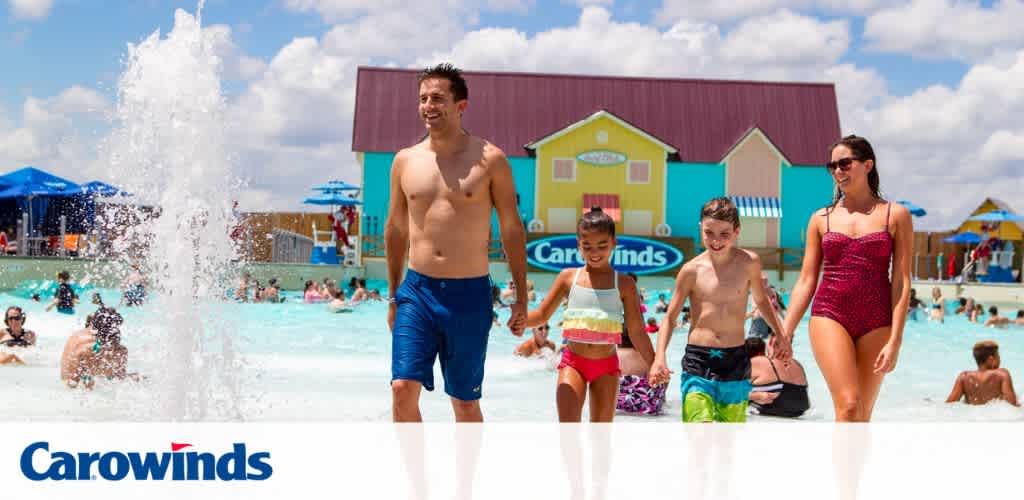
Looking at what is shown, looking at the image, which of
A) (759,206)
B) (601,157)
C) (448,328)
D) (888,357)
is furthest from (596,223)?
(759,206)

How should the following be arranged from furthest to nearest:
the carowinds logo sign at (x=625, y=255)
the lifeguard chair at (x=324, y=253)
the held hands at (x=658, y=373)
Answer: the carowinds logo sign at (x=625, y=255) → the lifeguard chair at (x=324, y=253) → the held hands at (x=658, y=373)


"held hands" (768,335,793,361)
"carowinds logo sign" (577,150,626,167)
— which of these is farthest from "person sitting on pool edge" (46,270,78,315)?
"carowinds logo sign" (577,150,626,167)

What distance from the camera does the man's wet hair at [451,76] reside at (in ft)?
15.4

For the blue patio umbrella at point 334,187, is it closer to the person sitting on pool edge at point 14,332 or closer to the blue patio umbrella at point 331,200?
the blue patio umbrella at point 331,200

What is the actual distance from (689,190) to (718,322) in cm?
3021

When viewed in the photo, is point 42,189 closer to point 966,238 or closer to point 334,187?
point 334,187

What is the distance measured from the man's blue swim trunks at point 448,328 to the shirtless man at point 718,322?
3.20 feet

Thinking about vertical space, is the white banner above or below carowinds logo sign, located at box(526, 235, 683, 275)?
below

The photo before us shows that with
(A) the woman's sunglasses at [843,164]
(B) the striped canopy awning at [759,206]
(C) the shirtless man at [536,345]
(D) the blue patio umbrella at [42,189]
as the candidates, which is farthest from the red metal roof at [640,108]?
(A) the woman's sunglasses at [843,164]

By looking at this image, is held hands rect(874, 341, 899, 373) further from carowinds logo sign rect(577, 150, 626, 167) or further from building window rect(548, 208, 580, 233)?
carowinds logo sign rect(577, 150, 626, 167)

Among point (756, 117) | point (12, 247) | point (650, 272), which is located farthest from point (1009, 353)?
point (12, 247)

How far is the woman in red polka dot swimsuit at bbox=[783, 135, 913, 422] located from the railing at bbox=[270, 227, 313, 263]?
2391 cm

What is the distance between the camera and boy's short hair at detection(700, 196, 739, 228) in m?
4.94

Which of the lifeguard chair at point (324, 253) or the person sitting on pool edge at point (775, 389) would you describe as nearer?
the person sitting on pool edge at point (775, 389)
